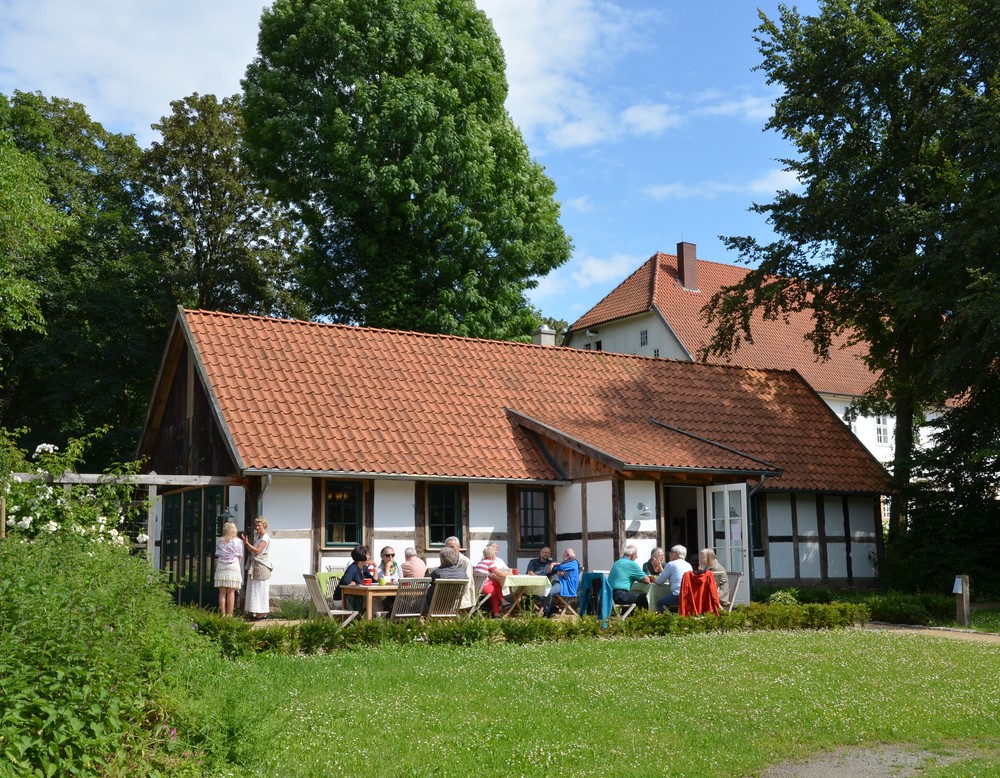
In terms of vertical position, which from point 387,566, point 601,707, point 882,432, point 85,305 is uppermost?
point 85,305

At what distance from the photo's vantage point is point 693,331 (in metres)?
41.2

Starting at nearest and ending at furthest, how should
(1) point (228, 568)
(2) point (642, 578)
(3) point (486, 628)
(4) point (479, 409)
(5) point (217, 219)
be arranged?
1. (3) point (486, 628)
2. (1) point (228, 568)
3. (2) point (642, 578)
4. (4) point (479, 409)
5. (5) point (217, 219)

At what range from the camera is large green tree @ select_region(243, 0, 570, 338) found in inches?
1202

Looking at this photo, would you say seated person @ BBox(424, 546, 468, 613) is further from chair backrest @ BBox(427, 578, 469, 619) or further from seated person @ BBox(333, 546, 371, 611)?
seated person @ BBox(333, 546, 371, 611)

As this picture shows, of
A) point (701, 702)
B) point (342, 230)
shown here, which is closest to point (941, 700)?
point (701, 702)

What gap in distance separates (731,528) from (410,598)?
768 centimetres

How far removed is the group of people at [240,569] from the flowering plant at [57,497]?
4.67ft

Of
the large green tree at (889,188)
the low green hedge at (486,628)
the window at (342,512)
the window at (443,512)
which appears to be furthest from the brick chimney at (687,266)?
the low green hedge at (486,628)

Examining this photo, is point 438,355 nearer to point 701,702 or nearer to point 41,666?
point 701,702

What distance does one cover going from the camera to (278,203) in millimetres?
35312

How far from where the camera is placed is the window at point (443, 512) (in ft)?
64.0

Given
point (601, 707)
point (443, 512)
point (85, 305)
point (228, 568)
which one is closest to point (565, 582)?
point (443, 512)

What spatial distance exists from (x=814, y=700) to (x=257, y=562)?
28.9 feet

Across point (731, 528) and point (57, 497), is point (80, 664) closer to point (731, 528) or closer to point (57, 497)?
point (57, 497)
